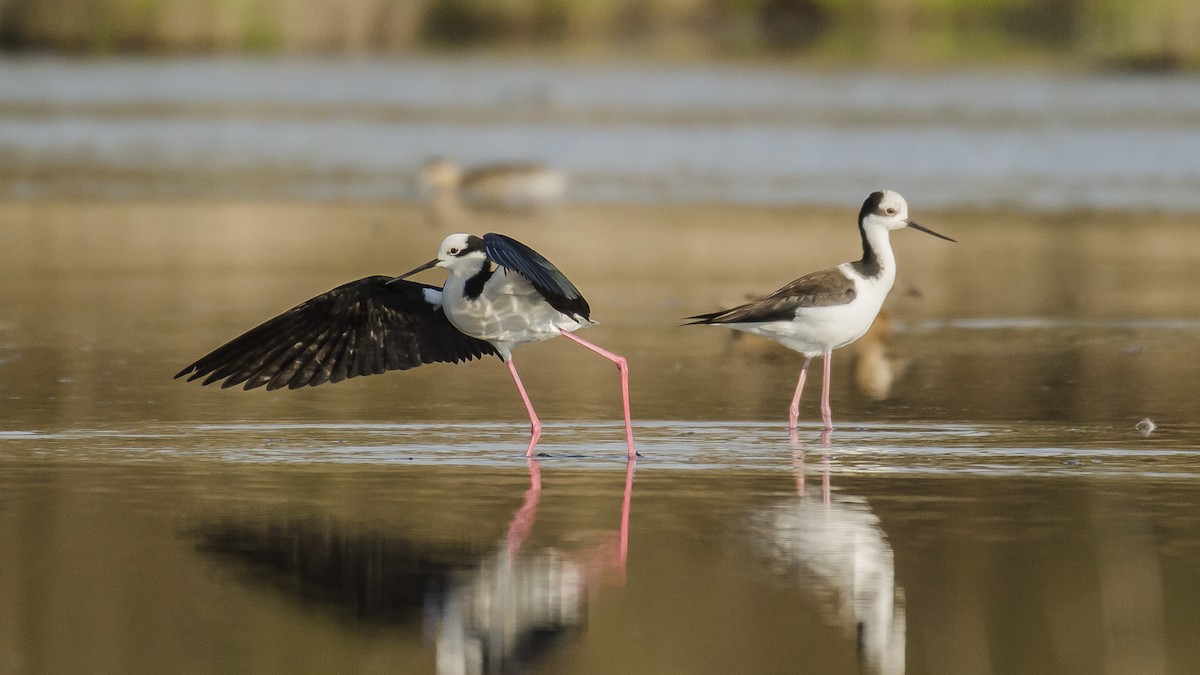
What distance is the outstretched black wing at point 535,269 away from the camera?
8906mm

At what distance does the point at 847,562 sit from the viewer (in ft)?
23.9

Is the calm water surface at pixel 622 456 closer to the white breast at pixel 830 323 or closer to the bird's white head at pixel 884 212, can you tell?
the white breast at pixel 830 323

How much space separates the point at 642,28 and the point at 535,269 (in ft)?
185

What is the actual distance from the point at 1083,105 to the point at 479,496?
29.8 metres

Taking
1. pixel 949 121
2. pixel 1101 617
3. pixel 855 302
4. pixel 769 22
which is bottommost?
pixel 1101 617

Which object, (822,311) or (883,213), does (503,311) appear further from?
(883,213)

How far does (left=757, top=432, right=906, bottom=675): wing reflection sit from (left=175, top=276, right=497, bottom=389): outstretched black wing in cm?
214

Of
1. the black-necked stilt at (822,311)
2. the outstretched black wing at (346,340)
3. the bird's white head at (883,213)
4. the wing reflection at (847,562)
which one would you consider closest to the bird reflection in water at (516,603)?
the wing reflection at (847,562)

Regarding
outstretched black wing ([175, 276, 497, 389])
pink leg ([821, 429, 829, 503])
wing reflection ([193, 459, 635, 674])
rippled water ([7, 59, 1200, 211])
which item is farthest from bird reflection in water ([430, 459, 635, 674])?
rippled water ([7, 59, 1200, 211])

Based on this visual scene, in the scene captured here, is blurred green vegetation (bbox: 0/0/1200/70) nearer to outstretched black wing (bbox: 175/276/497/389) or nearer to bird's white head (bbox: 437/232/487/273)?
outstretched black wing (bbox: 175/276/497/389)

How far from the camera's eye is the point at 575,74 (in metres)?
44.7

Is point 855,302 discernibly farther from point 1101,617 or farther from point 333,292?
point 1101,617

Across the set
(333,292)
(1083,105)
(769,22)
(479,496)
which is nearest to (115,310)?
(333,292)

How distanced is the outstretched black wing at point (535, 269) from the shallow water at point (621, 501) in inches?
27.6
